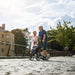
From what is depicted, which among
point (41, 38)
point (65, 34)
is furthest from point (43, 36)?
point (65, 34)

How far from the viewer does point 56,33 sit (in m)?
41.8

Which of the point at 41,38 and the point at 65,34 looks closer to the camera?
the point at 41,38

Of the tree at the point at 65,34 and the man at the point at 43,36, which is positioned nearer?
the man at the point at 43,36

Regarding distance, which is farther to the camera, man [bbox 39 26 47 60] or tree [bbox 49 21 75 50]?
tree [bbox 49 21 75 50]

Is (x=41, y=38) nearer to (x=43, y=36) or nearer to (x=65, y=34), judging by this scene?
(x=43, y=36)

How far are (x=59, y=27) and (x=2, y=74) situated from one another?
3714cm

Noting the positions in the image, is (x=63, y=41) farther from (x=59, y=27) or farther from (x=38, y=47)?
(x=38, y=47)

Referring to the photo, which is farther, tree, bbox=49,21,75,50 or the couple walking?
tree, bbox=49,21,75,50

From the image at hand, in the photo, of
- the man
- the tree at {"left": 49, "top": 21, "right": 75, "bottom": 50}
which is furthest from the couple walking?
the tree at {"left": 49, "top": 21, "right": 75, "bottom": 50}

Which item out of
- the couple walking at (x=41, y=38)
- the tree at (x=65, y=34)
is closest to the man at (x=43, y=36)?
the couple walking at (x=41, y=38)

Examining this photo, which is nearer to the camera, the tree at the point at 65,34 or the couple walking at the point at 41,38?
the couple walking at the point at 41,38

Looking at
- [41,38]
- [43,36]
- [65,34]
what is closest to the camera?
[43,36]

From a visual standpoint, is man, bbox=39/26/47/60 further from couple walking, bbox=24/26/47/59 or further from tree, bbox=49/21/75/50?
tree, bbox=49/21/75/50

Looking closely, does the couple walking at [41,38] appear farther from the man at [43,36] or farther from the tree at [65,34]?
the tree at [65,34]
